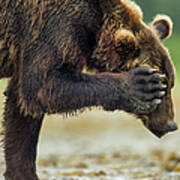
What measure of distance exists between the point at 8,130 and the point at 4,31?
1089mm

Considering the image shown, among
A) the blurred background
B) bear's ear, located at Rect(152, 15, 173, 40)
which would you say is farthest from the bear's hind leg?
bear's ear, located at Rect(152, 15, 173, 40)

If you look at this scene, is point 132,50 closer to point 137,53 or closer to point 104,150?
point 137,53

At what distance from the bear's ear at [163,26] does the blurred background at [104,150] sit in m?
0.77

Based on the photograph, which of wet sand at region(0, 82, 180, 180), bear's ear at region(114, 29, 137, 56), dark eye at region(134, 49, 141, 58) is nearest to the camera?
bear's ear at region(114, 29, 137, 56)

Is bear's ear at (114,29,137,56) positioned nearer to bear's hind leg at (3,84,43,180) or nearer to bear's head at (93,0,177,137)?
bear's head at (93,0,177,137)

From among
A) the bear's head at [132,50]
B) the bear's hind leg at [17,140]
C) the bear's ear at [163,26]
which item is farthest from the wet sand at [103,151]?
the bear's ear at [163,26]

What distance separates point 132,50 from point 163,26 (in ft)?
2.52

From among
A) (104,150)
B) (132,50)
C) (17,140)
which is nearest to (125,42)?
(132,50)

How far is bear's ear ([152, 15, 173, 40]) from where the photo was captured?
6.77m

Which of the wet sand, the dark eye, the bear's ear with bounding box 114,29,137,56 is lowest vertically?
the wet sand

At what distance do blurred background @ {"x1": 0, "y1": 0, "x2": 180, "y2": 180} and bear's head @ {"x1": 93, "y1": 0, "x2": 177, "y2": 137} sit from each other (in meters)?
0.76

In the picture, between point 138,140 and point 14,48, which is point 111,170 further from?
point 138,140

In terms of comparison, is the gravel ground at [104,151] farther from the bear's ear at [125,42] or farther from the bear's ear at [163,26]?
the bear's ear at [125,42]

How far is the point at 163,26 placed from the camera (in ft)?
22.4
